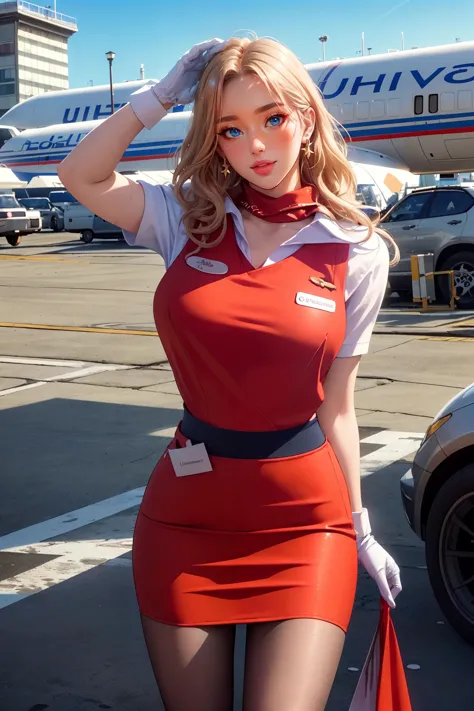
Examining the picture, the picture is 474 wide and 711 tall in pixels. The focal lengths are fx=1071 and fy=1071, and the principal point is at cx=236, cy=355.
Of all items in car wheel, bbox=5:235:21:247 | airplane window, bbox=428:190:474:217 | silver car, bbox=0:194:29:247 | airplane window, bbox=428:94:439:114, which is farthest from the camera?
car wheel, bbox=5:235:21:247

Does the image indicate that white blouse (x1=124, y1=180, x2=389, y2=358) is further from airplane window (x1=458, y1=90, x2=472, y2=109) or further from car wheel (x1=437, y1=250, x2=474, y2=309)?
airplane window (x1=458, y1=90, x2=472, y2=109)

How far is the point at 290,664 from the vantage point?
2287mm

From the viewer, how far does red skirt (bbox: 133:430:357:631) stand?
2396 mm

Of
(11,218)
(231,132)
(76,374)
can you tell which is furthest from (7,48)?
(231,132)

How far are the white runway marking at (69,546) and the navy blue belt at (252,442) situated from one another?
316 centimetres

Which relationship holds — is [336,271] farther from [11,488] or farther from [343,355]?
[11,488]

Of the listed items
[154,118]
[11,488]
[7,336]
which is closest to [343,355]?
→ [154,118]

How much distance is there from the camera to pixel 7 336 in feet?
52.1

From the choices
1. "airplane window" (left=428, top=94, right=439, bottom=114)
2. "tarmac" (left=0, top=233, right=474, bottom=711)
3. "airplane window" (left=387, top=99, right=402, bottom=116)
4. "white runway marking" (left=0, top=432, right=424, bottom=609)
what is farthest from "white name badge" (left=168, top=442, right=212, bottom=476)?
"airplane window" (left=387, top=99, right=402, bottom=116)

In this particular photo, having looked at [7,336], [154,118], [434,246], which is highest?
[154,118]

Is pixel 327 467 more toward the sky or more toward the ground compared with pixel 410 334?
more toward the sky

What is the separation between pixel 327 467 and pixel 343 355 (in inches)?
11.2

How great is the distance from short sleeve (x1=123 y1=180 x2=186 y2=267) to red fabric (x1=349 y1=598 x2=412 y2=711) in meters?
1.04

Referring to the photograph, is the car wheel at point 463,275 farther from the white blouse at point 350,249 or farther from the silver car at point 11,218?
the silver car at point 11,218
